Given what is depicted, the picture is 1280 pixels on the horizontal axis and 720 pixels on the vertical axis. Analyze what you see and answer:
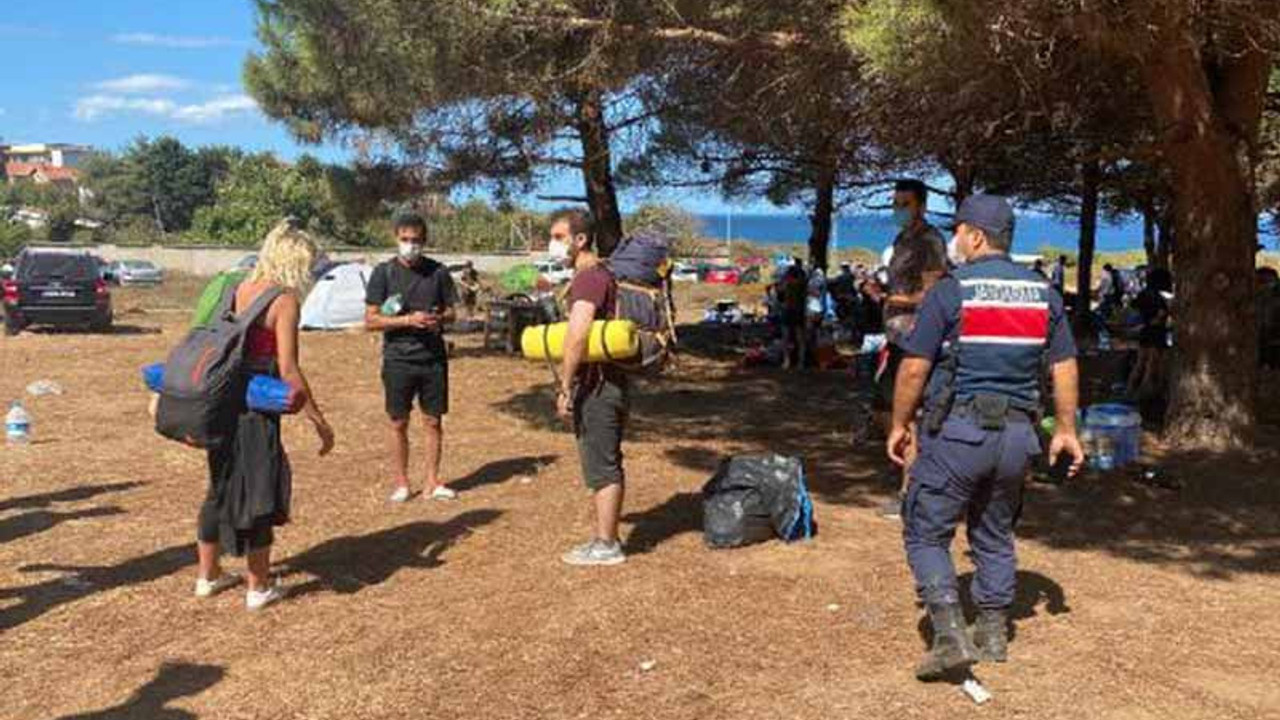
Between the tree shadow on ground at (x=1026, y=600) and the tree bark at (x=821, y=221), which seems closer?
the tree shadow on ground at (x=1026, y=600)

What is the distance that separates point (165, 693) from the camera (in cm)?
435

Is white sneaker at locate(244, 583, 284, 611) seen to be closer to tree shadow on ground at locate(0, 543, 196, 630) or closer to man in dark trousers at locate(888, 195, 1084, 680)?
tree shadow on ground at locate(0, 543, 196, 630)

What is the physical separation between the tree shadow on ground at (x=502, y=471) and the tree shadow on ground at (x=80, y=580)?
206 cm

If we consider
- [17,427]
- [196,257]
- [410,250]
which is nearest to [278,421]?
[410,250]

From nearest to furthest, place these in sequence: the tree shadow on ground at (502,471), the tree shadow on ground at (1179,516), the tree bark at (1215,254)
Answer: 1. the tree shadow on ground at (1179,516)
2. the tree shadow on ground at (502,471)
3. the tree bark at (1215,254)

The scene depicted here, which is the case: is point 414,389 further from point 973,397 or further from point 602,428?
point 973,397

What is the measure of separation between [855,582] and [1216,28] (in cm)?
346

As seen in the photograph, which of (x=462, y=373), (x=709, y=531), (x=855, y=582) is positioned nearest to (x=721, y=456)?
(x=709, y=531)

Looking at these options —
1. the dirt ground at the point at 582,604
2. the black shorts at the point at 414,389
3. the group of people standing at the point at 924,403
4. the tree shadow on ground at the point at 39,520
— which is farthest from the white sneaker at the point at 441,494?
the tree shadow on ground at the point at 39,520

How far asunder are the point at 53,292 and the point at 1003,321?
65.5ft

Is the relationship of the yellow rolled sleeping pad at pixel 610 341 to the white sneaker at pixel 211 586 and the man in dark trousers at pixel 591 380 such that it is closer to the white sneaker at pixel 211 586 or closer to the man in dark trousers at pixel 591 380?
the man in dark trousers at pixel 591 380

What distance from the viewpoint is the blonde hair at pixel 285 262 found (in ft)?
16.4

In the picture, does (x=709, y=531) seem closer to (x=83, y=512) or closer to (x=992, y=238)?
(x=992, y=238)

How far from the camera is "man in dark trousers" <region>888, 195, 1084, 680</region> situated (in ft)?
13.8
